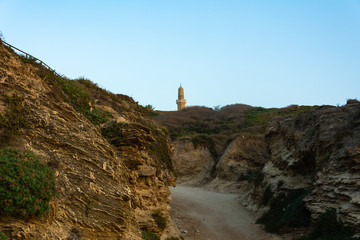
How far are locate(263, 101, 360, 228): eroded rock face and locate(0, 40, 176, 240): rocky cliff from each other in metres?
8.46

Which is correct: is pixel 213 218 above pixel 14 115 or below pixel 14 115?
below

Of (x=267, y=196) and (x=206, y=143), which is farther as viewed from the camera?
(x=206, y=143)

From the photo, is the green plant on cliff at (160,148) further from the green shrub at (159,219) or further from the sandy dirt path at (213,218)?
the sandy dirt path at (213,218)

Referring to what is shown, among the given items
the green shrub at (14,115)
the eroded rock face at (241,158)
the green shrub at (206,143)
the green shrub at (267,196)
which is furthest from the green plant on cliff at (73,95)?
the green shrub at (206,143)

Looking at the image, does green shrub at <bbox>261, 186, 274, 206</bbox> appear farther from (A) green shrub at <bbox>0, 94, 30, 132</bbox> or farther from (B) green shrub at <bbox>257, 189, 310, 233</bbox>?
(A) green shrub at <bbox>0, 94, 30, 132</bbox>

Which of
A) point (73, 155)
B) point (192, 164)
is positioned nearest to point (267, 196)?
point (73, 155)

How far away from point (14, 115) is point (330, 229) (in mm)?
14036

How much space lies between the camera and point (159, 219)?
53.3ft

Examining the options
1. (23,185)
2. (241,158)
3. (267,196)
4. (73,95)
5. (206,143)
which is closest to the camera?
(23,185)

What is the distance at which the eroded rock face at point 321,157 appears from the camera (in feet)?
52.0

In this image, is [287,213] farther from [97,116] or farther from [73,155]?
[73,155]

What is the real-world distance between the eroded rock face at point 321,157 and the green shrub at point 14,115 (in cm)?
1333

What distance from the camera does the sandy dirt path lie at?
66.9ft

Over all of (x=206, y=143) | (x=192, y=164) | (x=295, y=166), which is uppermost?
(x=206, y=143)
